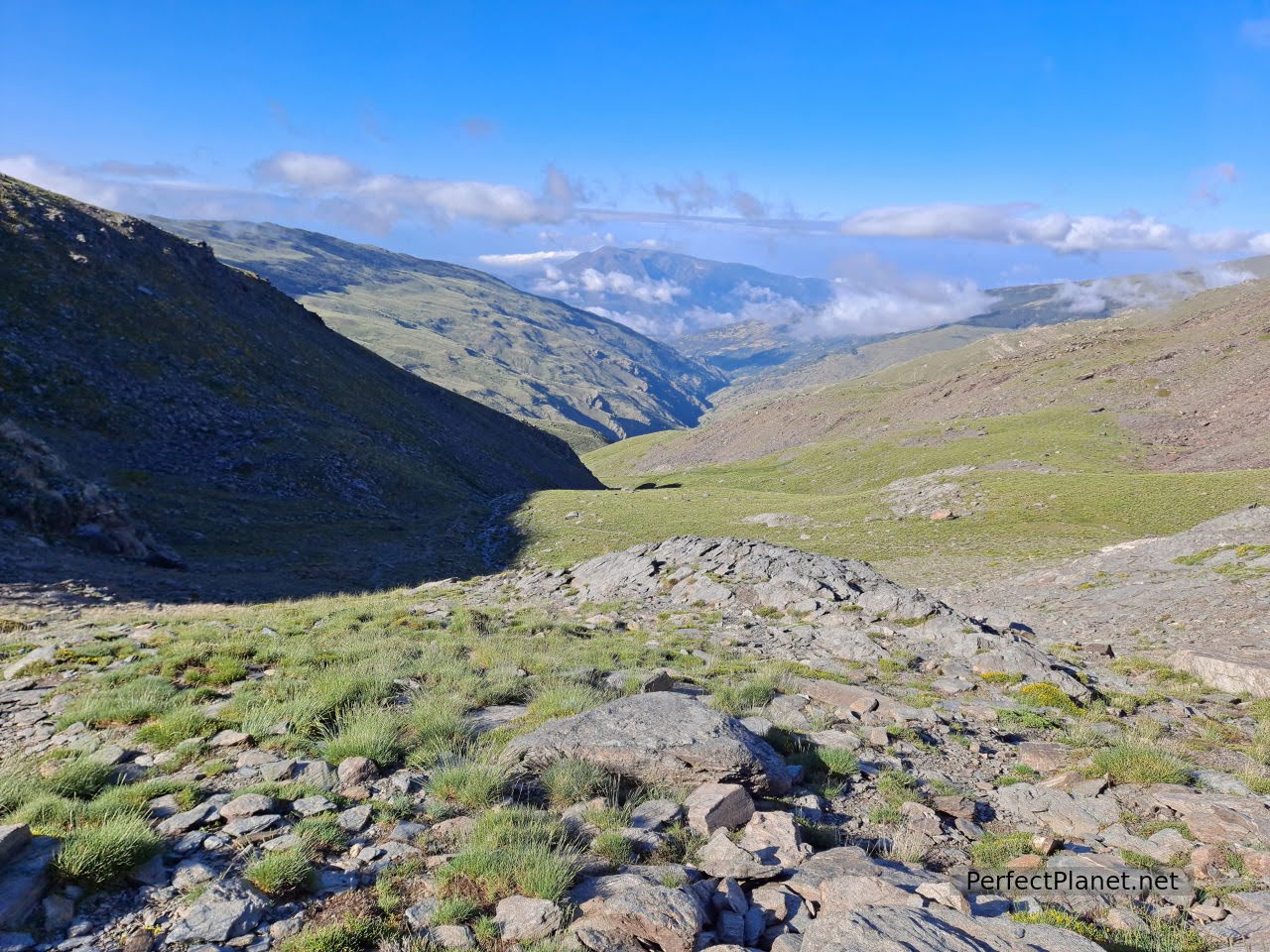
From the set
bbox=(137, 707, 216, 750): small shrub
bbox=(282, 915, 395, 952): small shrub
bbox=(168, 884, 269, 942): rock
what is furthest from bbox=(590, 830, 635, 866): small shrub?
bbox=(137, 707, 216, 750): small shrub

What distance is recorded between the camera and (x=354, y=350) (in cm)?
9881

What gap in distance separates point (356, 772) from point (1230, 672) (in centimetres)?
2323

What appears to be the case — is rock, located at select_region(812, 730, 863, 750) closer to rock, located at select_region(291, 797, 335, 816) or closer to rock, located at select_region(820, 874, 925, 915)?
rock, located at select_region(820, 874, 925, 915)

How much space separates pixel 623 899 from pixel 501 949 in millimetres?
1220

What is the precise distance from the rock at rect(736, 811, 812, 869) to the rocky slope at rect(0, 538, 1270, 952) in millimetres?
62

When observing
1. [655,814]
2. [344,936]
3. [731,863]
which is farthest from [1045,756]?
[344,936]

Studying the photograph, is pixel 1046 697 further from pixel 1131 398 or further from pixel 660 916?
pixel 1131 398

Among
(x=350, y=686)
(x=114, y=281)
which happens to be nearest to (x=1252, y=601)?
(x=350, y=686)

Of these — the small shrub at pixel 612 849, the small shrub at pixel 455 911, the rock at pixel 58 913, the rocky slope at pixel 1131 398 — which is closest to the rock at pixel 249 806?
the rock at pixel 58 913

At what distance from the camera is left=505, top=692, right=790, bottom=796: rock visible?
9.48 m

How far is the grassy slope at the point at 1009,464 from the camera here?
5297cm

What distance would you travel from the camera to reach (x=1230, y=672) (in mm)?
18266

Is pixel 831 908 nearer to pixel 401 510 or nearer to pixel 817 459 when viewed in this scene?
pixel 401 510

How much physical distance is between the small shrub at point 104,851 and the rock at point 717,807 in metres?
6.17
